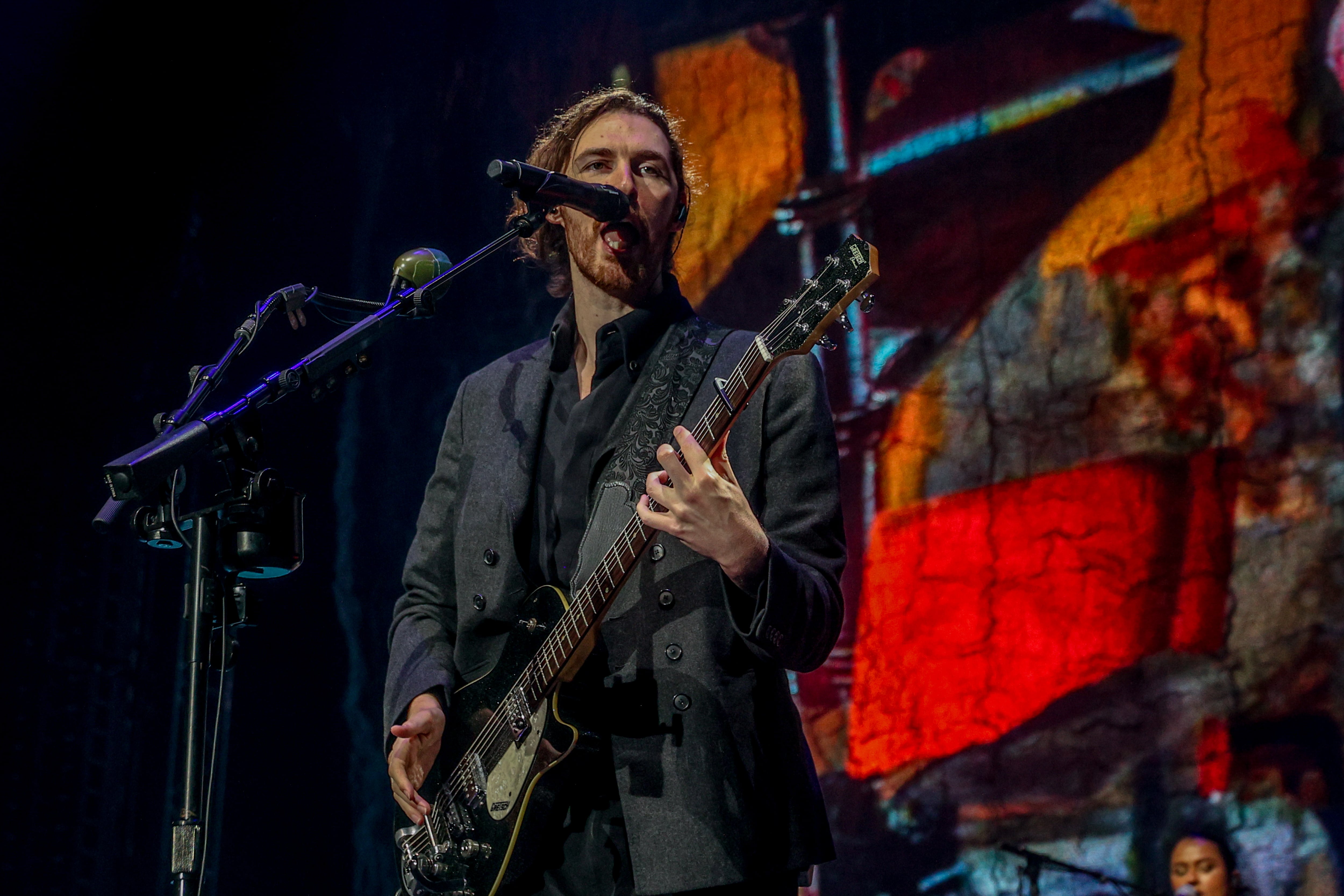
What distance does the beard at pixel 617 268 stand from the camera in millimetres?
2330

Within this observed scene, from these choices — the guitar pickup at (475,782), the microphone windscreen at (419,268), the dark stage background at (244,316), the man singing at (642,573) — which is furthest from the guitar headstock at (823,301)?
the dark stage background at (244,316)

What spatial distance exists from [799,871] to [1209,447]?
6.88 ft

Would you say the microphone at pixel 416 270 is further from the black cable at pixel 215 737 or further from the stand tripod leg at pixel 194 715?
the black cable at pixel 215 737

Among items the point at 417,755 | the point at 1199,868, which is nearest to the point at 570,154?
the point at 417,755

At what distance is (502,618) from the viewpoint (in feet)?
7.04

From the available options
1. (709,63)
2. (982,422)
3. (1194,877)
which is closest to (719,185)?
(709,63)

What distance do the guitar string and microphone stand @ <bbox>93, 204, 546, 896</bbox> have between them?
1.64 feet

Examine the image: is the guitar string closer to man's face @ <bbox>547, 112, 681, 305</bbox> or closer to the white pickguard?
the white pickguard

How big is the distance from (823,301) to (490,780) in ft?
3.39

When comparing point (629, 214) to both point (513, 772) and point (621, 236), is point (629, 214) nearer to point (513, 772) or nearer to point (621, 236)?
point (621, 236)

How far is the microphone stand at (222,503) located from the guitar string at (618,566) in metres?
0.50

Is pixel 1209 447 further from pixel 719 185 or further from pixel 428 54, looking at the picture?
pixel 428 54

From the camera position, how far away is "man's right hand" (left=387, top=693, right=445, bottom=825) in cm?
213

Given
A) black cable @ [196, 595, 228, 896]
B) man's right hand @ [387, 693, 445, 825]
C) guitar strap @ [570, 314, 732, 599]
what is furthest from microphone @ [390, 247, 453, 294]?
man's right hand @ [387, 693, 445, 825]
